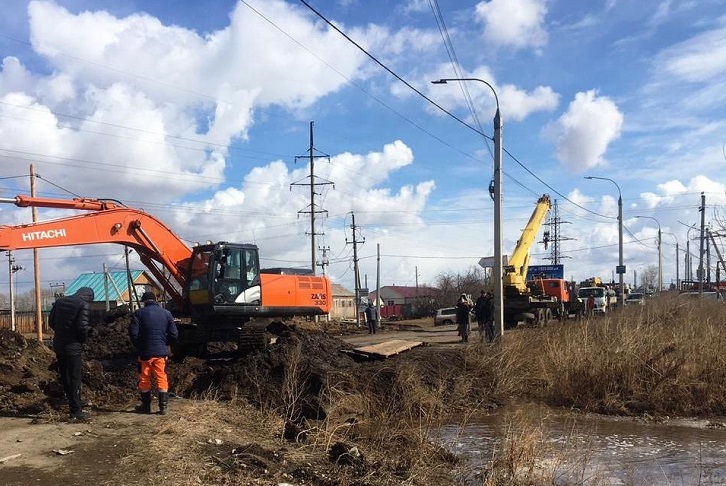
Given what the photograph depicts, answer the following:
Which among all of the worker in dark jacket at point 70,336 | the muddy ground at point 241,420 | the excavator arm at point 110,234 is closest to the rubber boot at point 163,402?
the muddy ground at point 241,420

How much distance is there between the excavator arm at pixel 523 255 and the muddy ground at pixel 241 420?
1288cm

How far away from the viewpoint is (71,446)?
7.08m

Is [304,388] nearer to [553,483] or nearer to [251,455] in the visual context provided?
[251,455]

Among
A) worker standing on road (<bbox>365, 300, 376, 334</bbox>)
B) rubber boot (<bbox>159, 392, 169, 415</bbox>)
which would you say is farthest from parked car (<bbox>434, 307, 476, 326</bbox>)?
rubber boot (<bbox>159, 392, 169, 415</bbox>)

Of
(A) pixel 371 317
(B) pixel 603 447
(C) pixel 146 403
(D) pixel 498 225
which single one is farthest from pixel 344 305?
(C) pixel 146 403

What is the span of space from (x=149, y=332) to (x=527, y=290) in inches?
882

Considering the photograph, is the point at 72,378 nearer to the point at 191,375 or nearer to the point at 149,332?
the point at 149,332

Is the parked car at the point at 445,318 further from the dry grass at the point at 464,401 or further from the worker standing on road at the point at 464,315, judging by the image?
the dry grass at the point at 464,401

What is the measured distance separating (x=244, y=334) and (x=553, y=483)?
936 centimetres

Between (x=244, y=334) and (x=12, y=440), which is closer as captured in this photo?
(x=12, y=440)

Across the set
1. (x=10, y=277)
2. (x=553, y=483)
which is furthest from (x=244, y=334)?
(x=10, y=277)

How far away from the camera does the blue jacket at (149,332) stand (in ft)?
29.6

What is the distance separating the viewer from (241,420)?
9500 millimetres

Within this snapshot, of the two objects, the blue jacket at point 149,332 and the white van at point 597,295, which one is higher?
the blue jacket at point 149,332
